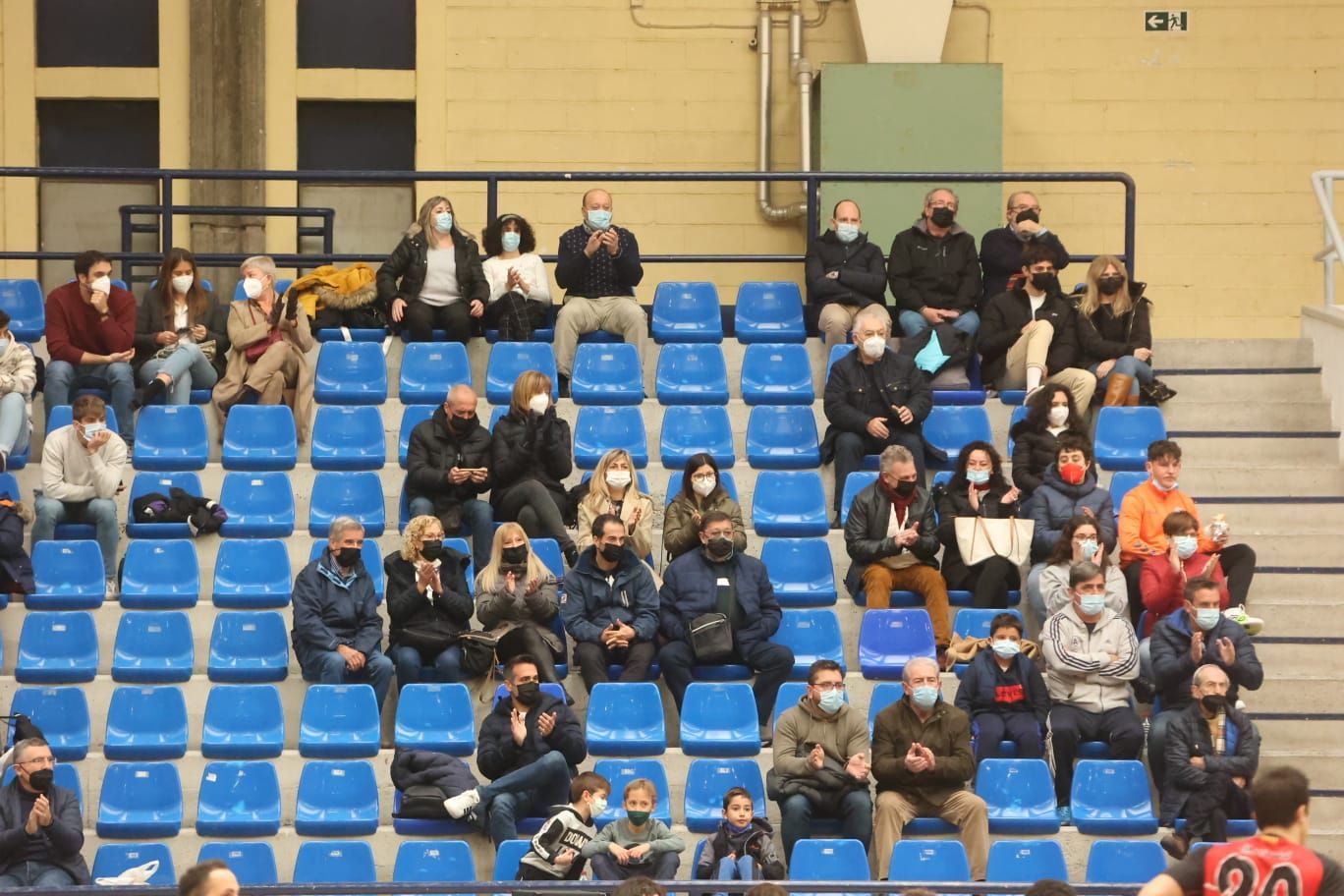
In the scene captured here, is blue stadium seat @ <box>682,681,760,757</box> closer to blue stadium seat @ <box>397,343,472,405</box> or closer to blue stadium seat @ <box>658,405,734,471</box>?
blue stadium seat @ <box>658,405,734,471</box>

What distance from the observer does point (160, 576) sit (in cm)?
1171

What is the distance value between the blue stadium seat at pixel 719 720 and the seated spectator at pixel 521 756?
1.87 ft

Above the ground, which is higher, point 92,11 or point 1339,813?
point 92,11

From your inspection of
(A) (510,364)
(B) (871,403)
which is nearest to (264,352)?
(A) (510,364)

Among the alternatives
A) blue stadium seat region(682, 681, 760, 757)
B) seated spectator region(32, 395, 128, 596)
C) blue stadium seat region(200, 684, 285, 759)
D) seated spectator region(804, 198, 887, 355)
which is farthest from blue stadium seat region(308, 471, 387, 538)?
seated spectator region(804, 198, 887, 355)

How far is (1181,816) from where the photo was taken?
1048cm

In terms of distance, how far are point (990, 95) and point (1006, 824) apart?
20.1 feet

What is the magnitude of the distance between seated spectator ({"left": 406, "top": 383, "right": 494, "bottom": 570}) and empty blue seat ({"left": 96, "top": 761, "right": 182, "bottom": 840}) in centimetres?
196

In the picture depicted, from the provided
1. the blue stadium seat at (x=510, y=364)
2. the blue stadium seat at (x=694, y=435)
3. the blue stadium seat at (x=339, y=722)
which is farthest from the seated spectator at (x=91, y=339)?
the blue stadium seat at (x=694, y=435)

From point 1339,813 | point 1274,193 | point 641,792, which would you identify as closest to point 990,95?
point 1274,193

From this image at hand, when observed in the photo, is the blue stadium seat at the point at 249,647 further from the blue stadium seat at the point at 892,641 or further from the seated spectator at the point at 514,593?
the blue stadium seat at the point at 892,641

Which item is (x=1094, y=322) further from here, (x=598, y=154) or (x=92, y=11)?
(x=92, y=11)

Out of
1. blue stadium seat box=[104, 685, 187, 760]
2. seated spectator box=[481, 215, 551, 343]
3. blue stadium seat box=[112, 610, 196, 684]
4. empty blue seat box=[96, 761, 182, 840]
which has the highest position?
seated spectator box=[481, 215, 551, 343]

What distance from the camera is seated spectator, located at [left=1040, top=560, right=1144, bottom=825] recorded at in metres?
10.8
